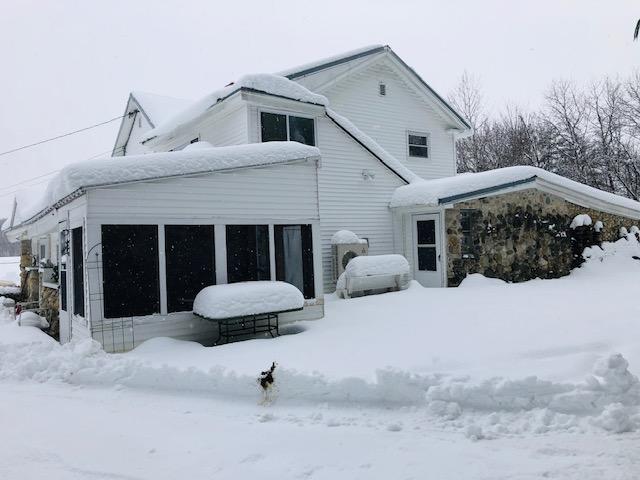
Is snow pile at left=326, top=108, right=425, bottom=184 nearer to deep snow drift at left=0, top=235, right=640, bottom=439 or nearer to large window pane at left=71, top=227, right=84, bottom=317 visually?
deep snow drift at left=0, top=235, right=640, bottom=439

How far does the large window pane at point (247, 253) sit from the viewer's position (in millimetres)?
8500

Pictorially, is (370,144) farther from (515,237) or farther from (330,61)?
(515,237)

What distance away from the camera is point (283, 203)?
29.6 feet

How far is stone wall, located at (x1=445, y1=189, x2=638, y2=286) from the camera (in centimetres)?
1340

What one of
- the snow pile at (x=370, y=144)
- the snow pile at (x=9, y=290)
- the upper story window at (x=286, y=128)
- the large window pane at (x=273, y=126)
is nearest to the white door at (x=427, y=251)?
the snow pile at (x=370, y=144)

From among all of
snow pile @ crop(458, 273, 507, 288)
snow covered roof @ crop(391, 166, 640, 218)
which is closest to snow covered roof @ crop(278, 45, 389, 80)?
snow covered roof @ crop(391, 166, 640, 218)

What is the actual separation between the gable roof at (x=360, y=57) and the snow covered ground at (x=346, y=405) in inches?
392

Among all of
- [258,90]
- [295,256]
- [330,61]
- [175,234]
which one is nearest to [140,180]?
[175,234]

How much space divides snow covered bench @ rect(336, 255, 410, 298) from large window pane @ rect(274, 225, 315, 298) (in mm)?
2575

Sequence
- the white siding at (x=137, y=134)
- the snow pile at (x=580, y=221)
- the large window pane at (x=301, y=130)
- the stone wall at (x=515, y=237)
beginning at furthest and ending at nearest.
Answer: the white siding at (x=137, y=134) → the snow pile at (x=580, y=221) → the large window pane at (x=301, y=130) → the stone wall at (x=515, y=237)

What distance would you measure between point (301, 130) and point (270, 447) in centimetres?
1094

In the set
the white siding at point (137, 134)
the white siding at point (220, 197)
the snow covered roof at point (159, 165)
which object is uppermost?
the white siding at point (137, 134)

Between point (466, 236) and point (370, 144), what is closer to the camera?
point (466, 236)

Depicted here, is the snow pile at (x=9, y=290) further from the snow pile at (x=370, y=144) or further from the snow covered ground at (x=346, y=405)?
the snow pile at (x=370, y=144)
